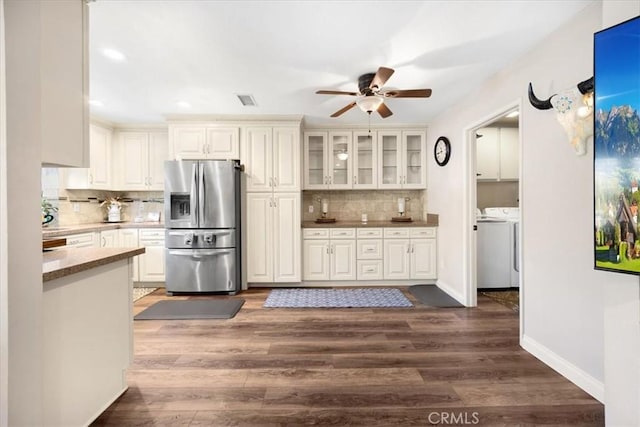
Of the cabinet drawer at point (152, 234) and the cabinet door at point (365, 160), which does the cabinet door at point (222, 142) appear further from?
the cabinet door at point (365, 160)

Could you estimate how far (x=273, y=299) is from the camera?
11.8 ft

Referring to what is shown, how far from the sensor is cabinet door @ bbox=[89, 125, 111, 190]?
3920 mm

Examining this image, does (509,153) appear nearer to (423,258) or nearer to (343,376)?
(423,258)

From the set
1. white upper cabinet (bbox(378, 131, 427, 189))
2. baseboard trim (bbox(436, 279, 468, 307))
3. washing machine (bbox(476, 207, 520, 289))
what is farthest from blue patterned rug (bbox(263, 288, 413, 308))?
white upper cabinet (bbox(378, 131, 427, 189))

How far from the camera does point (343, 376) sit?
1.94 meters

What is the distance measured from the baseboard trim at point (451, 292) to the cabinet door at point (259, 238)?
233 centimetres

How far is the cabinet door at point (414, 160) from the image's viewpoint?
4426 millimetres

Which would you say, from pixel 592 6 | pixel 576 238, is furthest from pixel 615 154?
pixel 592 6

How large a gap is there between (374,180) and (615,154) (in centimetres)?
321

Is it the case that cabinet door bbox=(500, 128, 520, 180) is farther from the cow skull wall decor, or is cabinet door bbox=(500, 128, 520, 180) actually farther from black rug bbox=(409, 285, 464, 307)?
the cow skull wall decor

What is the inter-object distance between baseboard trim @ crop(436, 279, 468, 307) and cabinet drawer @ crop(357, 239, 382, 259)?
882mm

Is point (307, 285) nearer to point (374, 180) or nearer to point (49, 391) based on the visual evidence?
point (374, 180)

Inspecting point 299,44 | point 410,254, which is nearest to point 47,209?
point 299,44

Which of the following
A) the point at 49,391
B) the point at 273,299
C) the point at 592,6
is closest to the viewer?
the point at 49,391
